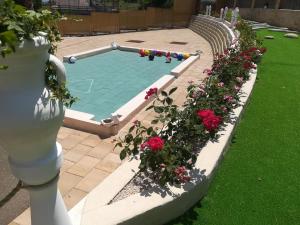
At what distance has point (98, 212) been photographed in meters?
3.53

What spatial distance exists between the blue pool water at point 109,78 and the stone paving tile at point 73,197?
15.4 ft

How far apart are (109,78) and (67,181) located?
944 cm

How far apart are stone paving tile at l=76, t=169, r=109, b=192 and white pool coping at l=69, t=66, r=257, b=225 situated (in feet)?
2.84

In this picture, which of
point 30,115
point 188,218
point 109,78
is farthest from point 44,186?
point 109,78

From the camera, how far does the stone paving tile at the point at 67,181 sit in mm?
4895

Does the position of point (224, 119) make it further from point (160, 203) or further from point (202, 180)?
point (160, 203)

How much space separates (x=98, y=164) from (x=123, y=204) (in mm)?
2133

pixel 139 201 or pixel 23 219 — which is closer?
pixel 139 201

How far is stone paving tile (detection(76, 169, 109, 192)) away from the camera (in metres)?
4.97

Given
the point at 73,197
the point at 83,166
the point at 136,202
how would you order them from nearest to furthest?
the point at 136,202, the point at 73,197, the point at 83,166

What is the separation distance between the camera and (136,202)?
145 inches

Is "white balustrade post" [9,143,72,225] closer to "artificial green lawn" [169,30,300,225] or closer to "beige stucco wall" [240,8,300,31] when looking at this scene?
"artificial green lawn" [169,30,300,225]

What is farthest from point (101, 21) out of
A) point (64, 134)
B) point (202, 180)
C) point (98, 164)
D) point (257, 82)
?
point (202, 180)

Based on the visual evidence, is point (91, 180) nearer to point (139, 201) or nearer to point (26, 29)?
point (139, 201)
